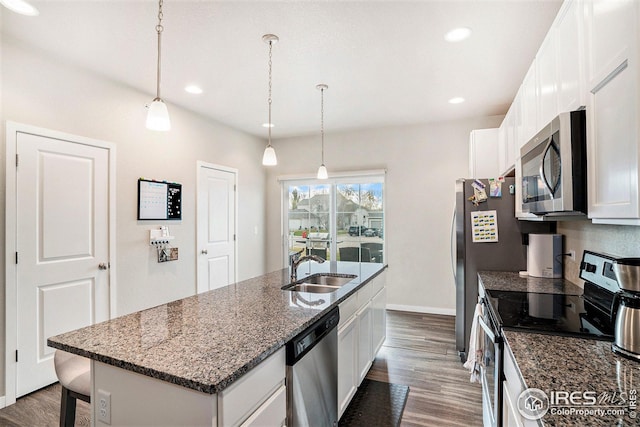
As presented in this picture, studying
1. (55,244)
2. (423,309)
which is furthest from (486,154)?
(55,244)

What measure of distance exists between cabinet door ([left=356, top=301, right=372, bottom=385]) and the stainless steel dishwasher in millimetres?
541

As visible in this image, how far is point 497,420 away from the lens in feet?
4.91

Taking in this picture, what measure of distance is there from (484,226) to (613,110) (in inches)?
77.2

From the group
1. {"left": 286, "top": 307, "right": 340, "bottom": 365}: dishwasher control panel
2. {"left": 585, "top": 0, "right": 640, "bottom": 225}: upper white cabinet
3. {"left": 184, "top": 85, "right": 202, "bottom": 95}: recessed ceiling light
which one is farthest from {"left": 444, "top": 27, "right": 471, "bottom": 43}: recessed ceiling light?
{"left": 184, "top": 85, "right": 202, "bottom": 95}: recessed ceiling light

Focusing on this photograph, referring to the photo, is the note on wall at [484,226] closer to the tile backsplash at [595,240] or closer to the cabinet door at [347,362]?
the tile backsplash at [595,240]

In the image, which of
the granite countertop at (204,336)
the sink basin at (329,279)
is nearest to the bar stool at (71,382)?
the granite countertop at (204,336)

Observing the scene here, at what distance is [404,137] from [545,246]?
259cm

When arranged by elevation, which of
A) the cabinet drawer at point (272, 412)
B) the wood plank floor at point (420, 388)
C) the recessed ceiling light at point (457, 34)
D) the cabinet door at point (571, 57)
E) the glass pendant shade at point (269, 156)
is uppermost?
Answer: the recessed ceiling light at point (457, 34)

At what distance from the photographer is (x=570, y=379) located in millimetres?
1009

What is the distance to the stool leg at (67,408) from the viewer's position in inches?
59.8

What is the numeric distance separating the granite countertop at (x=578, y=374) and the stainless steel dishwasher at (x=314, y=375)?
0.82 metres

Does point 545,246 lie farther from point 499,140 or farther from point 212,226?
point 212,226

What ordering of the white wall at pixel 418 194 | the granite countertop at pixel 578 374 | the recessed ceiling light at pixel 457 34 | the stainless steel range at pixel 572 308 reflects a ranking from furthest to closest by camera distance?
the white wall at pixel 418 194, the recessed ceiling light at pixel 457 34, the stainless steel range at pixel 572 308, the granite countertop at pixel 578 374

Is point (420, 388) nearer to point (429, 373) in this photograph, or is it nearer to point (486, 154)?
point (429, 373)
